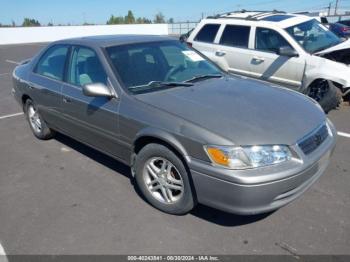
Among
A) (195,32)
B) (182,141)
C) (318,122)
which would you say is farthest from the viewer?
(195,32)

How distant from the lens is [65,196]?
3.74 m

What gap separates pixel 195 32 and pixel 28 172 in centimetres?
508

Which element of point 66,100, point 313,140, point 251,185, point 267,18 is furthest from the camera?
point 267,18

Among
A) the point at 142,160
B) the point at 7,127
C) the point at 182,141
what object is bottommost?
the point at 7,127

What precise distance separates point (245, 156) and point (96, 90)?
1.65 meters

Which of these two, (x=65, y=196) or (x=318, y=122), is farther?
(x=65, y=196)

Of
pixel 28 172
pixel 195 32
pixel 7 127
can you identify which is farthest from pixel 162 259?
pixel 195 32

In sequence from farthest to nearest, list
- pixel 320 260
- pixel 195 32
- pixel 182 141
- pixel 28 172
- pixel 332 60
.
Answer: pixel 195 32
pixel 332 60
pixel 28 172
pixel 182 141
pixel 320 260

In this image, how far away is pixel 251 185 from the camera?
8.59 ft

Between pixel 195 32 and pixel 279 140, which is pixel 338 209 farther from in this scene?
pixel 195 32

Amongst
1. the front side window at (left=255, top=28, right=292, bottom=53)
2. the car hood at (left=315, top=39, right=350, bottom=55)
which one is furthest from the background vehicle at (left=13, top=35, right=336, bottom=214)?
the car hood at (left=315, top=39, right=350, bottom=55)

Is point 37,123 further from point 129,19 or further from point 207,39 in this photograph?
point 129,19

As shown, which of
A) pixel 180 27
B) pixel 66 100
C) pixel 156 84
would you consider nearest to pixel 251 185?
pixel 156 84

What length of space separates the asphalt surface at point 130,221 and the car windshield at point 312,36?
279 cm
